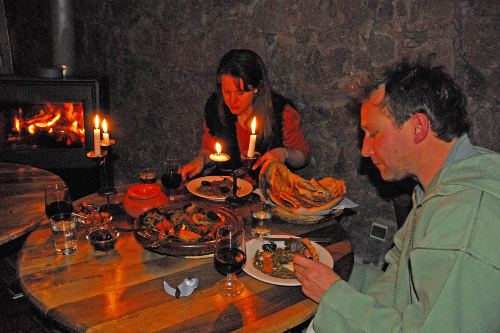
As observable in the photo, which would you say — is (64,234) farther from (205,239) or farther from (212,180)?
(212,180)

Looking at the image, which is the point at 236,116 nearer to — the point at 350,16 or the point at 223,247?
the point at 350,16

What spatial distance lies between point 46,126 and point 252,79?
9.82 ft

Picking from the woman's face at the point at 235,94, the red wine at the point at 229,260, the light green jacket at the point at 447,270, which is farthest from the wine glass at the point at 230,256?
the woman's face at the point at 235,94

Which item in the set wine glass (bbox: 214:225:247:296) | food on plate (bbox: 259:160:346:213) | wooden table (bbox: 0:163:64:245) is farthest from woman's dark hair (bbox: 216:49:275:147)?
wine glass (bbox: 214:225:247:296)

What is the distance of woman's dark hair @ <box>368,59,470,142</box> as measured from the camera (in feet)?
4.99

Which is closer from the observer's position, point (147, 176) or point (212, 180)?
point (147, 176)

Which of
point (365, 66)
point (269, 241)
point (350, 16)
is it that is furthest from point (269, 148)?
point (269, 241)

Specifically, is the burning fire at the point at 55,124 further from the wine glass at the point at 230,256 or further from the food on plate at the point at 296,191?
the wine glass at the point at 230,256

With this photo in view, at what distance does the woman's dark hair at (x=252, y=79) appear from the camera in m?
2.89

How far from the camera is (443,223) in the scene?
Result: 1.26 meters

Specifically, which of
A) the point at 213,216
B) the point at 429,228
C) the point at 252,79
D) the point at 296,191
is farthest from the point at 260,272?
the point at 252,79

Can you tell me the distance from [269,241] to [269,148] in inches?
57.7

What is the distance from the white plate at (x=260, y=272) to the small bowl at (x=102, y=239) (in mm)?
616

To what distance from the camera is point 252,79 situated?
296 cm
